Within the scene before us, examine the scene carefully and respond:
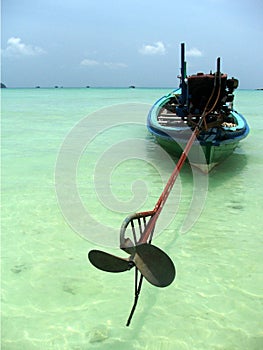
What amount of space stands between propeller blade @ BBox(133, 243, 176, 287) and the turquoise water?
1124 millimetres

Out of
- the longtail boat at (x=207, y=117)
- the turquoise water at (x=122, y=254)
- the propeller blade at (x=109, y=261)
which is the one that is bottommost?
the turquoise water at (x=122, y=254)

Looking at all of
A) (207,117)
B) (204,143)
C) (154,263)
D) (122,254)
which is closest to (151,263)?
(154,263)

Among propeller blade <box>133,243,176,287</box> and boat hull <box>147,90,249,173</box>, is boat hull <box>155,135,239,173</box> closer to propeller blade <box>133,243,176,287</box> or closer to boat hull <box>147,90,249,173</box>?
boat hull <box>147,90,249,173</box>

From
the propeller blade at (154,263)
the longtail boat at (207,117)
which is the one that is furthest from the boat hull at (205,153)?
the propeller blade at (154,263)

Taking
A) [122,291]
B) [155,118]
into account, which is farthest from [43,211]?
[155,118]

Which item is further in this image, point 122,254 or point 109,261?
point 122,254

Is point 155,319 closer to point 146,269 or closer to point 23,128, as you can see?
point 146,269

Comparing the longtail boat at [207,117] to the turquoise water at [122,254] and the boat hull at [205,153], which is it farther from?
the turquoise water at [122,254]

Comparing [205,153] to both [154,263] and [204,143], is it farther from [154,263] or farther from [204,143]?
[154,263]

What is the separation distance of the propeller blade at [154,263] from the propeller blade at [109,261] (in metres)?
0.06

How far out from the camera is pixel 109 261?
82.0 inches

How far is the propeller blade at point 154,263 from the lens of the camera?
6.65 feet

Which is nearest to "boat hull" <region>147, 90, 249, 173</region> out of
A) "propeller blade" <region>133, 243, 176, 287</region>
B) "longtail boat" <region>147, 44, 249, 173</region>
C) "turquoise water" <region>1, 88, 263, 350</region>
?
"longtail boat" <region>147, 44, 249, 173</region>

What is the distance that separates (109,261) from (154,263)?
26 centimetres
